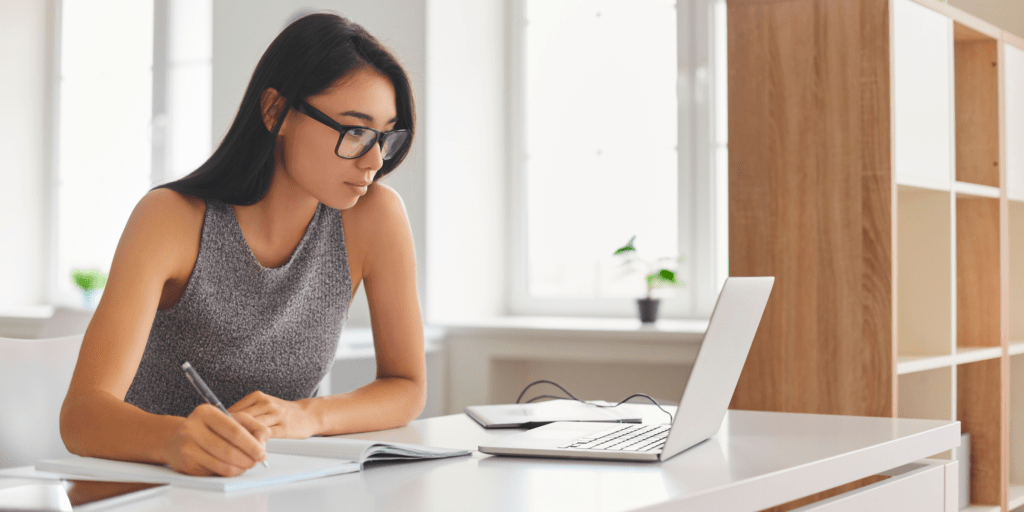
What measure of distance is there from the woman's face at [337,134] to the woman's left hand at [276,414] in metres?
0.37

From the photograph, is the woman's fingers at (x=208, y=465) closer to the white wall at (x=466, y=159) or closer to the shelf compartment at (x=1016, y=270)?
the white wall at (x=466, y=159)

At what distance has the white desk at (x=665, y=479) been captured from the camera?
2.62 feet

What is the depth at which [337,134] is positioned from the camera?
138 centimetres

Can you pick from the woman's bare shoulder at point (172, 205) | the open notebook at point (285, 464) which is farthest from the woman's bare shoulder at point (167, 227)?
the open notebook at point (285, 464)

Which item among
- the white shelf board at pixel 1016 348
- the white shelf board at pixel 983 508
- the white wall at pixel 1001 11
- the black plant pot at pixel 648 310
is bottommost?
the white shelf board at pixel 983 508

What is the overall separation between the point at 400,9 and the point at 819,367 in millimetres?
1895

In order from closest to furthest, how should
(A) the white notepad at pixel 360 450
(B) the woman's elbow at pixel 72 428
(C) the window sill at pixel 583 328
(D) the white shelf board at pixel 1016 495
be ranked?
(A) the white notepad at pixel 360 450, (B) the woman's elbow at pixel 72 428, (D) the white shelf board at pixel 1016 495, (C) the window sill at pixel 583 328

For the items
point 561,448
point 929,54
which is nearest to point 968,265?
point 929,54

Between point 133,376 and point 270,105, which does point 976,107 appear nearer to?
point 270,105

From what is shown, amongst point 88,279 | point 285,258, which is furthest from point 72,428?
point 88,279

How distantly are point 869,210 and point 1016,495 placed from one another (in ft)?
3.46

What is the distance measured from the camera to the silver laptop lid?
3.19 feet

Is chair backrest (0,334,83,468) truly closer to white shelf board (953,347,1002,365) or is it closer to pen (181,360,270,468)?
pen (181,360,270,468)

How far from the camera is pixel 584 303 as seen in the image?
3.28m
